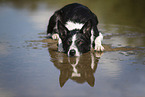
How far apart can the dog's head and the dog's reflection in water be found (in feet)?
0.52

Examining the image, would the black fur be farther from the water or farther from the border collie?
the water

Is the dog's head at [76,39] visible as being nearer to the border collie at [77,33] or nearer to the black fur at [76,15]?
the border collie at [77,33]

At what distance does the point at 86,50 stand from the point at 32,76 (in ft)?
7.94

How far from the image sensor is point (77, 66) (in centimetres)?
604

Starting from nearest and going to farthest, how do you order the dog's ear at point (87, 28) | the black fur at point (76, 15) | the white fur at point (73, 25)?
the dog's ear at point (87, 28), the white fur at point (73, 25), the black fur at point (76, 15)

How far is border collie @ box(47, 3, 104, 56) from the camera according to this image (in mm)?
7027

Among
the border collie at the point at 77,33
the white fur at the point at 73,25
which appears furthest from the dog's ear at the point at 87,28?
the white fur at the point at 73,25

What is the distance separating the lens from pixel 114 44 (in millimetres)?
8211

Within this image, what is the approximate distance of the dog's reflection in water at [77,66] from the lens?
17.0 ft

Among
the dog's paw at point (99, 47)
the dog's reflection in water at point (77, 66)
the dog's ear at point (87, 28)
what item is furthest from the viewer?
→ the dog's paw at point (99, 47)

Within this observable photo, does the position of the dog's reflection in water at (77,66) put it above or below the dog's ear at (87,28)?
below

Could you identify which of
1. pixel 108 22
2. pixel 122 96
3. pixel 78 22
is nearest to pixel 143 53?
pixel 78 22

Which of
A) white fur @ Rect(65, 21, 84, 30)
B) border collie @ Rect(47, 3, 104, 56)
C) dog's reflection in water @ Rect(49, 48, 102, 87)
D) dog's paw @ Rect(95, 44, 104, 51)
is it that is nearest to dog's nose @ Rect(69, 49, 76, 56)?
border collie @ Rect(47, 3, 104, 56)

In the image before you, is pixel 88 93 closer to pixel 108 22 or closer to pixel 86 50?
pixel 86 50
